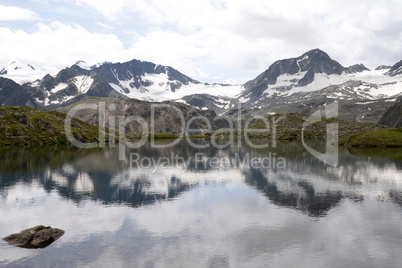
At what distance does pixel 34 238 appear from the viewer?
46.9 m

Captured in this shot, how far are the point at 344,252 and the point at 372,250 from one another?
389cm

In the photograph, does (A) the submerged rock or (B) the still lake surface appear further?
(A) the submerged rock

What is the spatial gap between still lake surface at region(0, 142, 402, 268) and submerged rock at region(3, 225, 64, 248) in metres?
1.18

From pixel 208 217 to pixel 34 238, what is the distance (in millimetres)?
28296

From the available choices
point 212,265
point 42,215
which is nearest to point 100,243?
point 212,265

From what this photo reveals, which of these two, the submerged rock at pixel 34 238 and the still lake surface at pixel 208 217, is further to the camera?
the submerged rock at pixel 34 238

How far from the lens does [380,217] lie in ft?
191

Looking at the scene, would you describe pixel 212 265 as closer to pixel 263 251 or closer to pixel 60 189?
pixel 263 251

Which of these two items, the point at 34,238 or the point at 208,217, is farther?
the point at 208,217

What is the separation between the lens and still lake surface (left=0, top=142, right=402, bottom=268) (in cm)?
4181

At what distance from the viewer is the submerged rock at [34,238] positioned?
150 feet

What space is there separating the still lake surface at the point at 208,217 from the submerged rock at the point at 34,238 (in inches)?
46.4

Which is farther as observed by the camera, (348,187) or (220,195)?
(348,187)

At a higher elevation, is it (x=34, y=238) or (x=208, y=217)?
(x=34, y=238)
